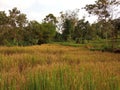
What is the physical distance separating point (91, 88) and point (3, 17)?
161 ft

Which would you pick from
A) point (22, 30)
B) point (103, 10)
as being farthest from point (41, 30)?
point (103, 10)

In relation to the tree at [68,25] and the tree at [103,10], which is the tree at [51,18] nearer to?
the tree at [68,25]

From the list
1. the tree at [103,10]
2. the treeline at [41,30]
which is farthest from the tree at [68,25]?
the tree at [103,10]

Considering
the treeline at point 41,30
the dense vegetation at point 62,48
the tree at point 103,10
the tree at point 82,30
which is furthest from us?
the tree at point 82,30

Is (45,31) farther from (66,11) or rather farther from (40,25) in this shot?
(66,11)

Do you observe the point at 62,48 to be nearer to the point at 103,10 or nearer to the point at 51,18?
the point at 103,10

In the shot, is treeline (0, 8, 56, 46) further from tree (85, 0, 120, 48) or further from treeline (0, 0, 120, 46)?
tree (85, 0, 120, 48)

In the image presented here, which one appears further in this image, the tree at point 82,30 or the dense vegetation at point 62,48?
the tree at point 82,30

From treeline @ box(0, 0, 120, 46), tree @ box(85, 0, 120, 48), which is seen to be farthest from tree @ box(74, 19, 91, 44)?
tree @ box(85, 0, 120, 48)

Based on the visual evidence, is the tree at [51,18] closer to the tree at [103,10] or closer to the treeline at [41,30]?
the treeline at [41,30]

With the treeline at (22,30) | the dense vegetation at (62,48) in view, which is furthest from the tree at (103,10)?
the treeline at (22,30)

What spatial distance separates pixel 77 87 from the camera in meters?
4.12

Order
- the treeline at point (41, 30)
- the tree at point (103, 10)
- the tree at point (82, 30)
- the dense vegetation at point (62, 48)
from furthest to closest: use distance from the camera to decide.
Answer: the tree at point (82, 30), the treeline at point (41, 30), the tree at point (103, 10), the dense vegetation at point (62, 48)

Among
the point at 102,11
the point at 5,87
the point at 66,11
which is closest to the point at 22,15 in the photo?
the point at 66,11
